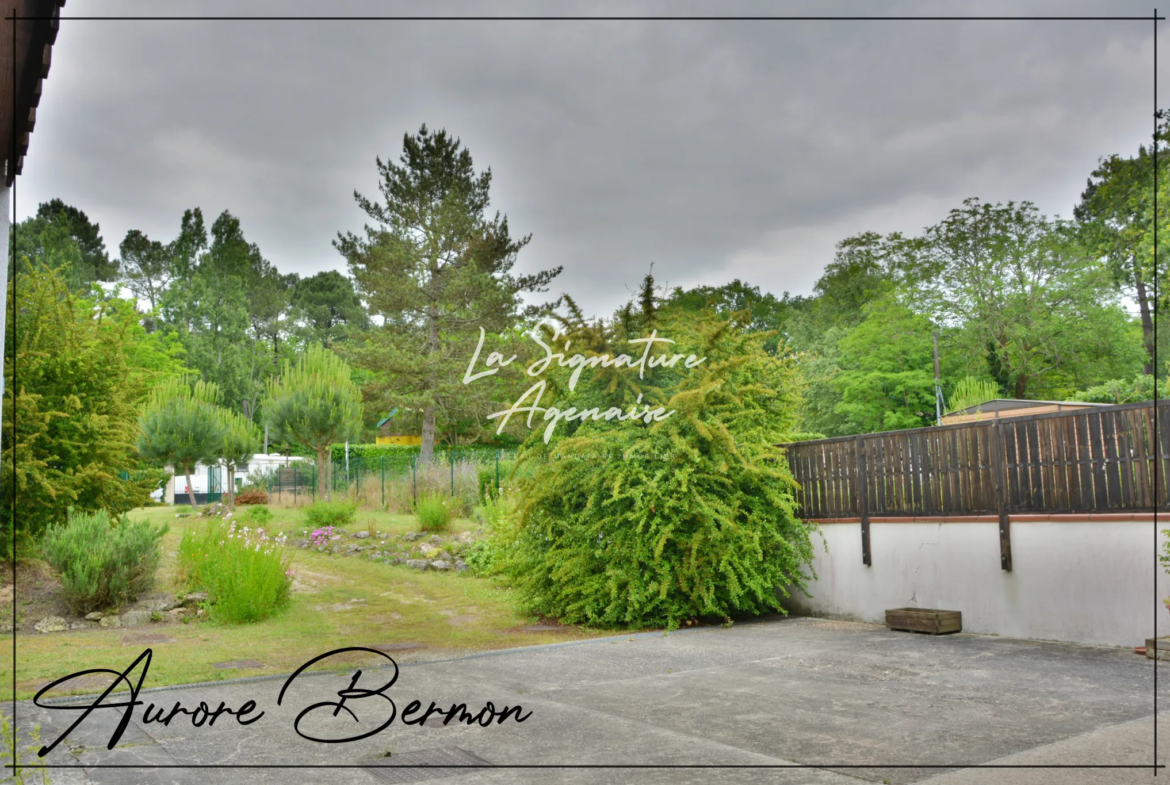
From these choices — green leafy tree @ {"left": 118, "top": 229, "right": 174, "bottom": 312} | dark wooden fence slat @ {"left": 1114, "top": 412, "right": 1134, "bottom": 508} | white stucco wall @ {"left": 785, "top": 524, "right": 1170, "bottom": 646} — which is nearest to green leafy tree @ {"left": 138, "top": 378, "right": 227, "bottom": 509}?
green leafy tree @ {"left": 118, "top": 229, "right": 174, "bottom": 312}

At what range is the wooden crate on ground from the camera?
867 cm

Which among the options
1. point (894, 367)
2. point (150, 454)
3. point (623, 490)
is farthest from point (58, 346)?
point (894, 367)

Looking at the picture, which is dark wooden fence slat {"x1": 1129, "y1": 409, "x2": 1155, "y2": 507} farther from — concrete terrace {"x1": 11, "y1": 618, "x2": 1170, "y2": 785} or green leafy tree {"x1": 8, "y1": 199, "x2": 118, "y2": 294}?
green leafy tree {"x1": 8, "y1": 199, "x2": 118, "y2": 294}

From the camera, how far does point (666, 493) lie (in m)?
9.41

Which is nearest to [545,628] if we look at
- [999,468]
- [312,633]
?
[312,633]

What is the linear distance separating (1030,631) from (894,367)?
18.6 metres

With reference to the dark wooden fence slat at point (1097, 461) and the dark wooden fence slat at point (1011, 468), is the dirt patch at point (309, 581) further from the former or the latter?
the dark wooden fence slat at point (1097, 461)

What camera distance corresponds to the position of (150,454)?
69.5ft

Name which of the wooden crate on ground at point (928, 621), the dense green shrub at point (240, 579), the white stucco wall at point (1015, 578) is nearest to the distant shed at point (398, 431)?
the dense green shrub at point (240, 579)

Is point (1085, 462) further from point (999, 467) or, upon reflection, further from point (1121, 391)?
point (1121, 391)

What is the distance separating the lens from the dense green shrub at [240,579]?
1011 centimetres

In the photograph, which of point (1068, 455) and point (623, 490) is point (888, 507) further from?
point (623, 490)

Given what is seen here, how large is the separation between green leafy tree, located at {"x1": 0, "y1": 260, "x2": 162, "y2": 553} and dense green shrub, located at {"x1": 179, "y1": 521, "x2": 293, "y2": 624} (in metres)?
1.89

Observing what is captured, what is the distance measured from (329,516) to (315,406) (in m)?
4.14
